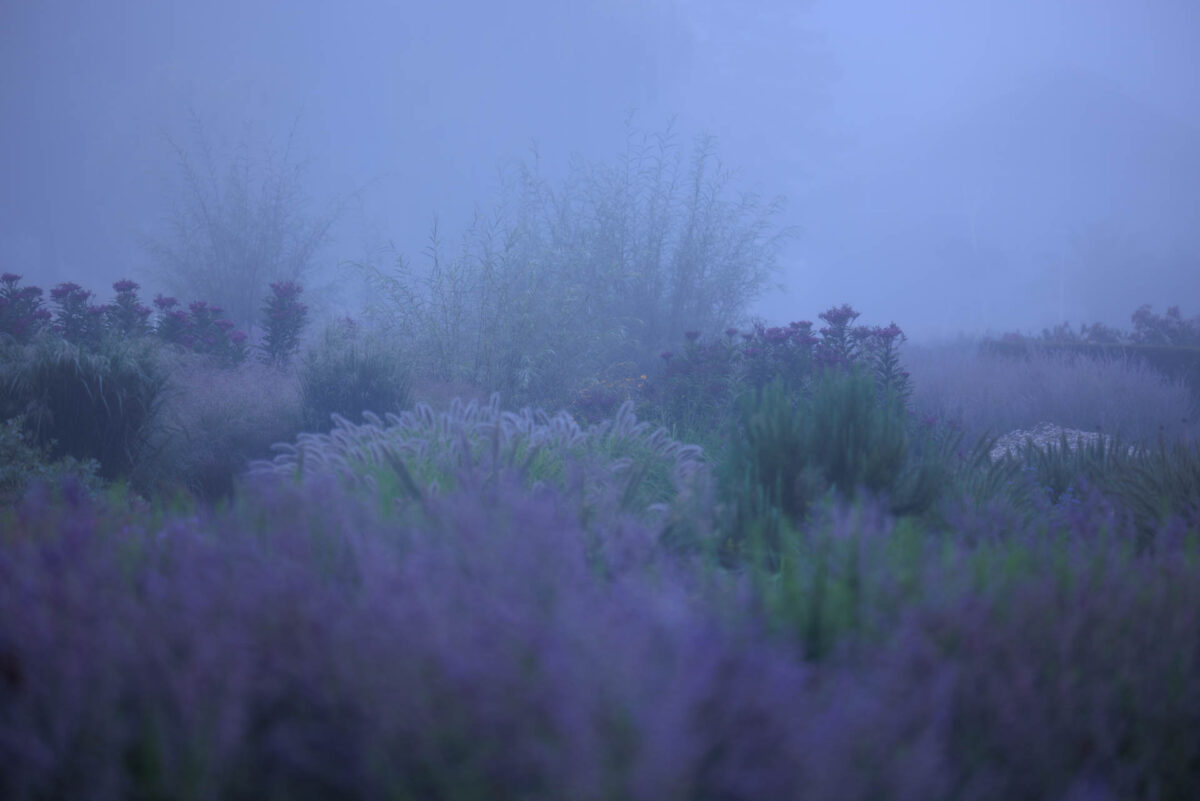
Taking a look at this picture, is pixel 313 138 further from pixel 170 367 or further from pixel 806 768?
pixel 806 768

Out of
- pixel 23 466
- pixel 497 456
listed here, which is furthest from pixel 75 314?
pixel 497 456

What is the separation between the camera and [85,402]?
6191 mm

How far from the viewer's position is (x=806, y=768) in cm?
121

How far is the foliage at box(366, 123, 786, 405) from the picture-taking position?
32.4 ft

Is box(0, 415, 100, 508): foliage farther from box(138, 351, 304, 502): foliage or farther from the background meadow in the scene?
the background meadow

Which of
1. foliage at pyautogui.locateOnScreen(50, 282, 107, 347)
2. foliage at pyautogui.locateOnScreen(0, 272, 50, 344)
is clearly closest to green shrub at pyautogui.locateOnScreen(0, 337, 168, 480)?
foliage at pyautogui.locateOnScreen(0, 272, 50, 344)

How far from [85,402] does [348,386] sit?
83.4 inches

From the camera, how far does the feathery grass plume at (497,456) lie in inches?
149

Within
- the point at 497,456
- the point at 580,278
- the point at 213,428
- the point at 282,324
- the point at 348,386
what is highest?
the point at 580,278

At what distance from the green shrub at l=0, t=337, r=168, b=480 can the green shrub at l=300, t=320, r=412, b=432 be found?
4.42 feet

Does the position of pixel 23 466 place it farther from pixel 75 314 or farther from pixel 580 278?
pixel 580 278

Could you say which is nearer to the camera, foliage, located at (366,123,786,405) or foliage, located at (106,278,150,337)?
foliage, located at (106,278,150,337)

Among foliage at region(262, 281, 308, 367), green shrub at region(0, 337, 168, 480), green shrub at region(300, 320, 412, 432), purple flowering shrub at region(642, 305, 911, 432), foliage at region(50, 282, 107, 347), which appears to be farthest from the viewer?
foliage at region(262, 281, 308, 367)

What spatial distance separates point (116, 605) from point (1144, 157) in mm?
65659
